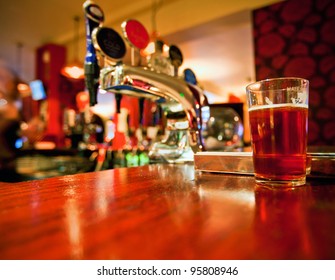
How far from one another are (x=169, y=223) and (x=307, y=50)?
10.2 feet

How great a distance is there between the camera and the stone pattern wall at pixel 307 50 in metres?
2.63

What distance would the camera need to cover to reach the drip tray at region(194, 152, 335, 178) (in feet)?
1.56

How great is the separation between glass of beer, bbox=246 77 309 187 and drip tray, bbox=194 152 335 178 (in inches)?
2.3

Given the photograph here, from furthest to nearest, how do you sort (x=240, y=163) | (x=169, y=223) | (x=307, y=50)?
(x=307, y=50), (x=240, y=163), (x=169, y=223)

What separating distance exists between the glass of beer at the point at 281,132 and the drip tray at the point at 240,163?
59 mm

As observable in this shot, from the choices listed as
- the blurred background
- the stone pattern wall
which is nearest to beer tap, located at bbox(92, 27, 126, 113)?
the blurred background

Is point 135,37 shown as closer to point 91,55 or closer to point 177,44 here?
point 91,55

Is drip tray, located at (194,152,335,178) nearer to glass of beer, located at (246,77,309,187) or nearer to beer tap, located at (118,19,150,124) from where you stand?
glass of beer, located at (246,77,309,187)

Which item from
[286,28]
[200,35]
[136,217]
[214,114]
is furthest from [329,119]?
[136,217]

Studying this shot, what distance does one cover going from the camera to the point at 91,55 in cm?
84

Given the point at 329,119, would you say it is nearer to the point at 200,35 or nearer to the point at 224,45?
the point at 200,35

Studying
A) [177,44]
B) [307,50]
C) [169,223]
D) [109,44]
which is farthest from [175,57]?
[177,44]

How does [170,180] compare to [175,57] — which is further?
[175,57]

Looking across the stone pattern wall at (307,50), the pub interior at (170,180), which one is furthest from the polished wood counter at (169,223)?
the stone pattern wall at (307,50)
